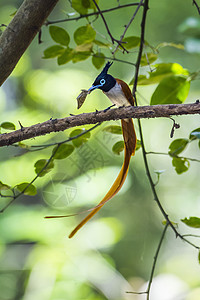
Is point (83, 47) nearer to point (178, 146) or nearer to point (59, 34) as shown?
point (59, 34)

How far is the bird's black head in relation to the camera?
409 mm

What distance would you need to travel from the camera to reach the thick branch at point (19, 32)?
0.43m

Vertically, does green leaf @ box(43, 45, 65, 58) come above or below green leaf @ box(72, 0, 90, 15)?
below

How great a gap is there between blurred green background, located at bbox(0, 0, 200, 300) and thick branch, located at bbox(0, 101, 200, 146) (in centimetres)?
70

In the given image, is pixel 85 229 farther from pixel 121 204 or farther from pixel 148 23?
pixel 148 23

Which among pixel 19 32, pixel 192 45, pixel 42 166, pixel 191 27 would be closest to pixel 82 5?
pixel 19 32

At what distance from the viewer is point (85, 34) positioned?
20.4 inches

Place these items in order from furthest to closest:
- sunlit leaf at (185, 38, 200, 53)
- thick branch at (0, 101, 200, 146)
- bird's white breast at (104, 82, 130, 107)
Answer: sunlit leaf at (185, 38, 200, 53) < bird's white breast at (104, 82, 130, 107) < thick branch at (0, 101, 200, 146)

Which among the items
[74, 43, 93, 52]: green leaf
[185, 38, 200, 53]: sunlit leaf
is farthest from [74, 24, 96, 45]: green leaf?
[185, 38, 200, 53]: sunlit leaf

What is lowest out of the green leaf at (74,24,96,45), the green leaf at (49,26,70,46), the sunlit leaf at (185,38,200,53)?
the green leaf at (49,26,70,46)

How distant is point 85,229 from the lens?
3.96 ft

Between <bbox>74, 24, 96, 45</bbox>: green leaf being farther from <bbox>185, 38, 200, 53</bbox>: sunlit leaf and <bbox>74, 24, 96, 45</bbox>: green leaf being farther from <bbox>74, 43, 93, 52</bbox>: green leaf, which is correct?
<bbox>185, 38, 200, 53</bbox>: sunlit leaf

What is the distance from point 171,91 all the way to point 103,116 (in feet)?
0.54

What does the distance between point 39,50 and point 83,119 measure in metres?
0.88
